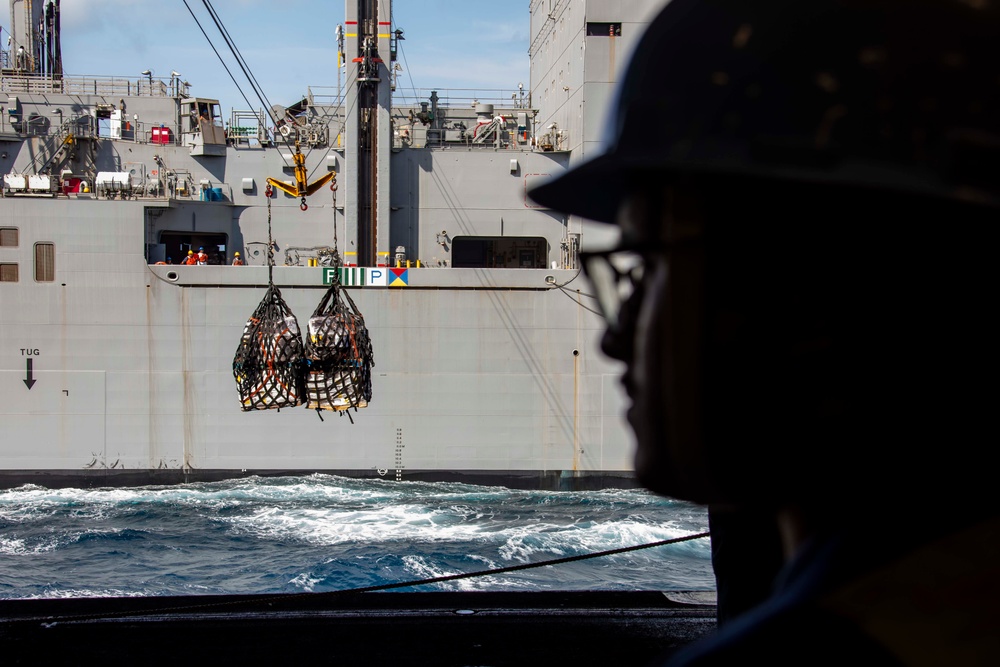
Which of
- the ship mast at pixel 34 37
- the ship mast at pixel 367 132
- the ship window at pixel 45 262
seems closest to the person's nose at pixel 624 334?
the ship mast at pixel 367 132

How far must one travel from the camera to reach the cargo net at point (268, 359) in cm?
798

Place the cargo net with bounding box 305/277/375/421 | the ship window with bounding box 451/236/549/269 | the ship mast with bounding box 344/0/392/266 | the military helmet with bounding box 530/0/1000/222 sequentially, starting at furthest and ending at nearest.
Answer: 1. the ship window with bounding box 451/236/549/269
2. the ship mast with bounding box 344/0/392/266
3. the cargo net with bounding box 305/277/375/421
4. the military helmet with bounding box 530/0/1000/222

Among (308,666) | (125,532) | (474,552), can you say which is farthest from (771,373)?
(125,532)

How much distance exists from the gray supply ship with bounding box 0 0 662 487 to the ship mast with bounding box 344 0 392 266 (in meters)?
0.03

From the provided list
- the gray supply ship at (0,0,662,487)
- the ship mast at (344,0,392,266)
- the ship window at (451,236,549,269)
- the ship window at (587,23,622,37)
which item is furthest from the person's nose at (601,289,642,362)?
the ship window at (587,23,622,37)

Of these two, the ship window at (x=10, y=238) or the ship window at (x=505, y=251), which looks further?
the ship window at (x=505, y=251)

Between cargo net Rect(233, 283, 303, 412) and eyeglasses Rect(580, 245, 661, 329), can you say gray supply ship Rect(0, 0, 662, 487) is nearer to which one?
cargo net Rect(233, 283, 303, 412)

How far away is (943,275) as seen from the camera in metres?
0.64

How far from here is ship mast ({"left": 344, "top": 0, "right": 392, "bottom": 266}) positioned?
15477 mm

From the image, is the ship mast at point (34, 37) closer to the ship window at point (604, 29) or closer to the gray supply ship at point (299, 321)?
the gray supply ship at point (299, 321)

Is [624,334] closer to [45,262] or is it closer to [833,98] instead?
[833,98]

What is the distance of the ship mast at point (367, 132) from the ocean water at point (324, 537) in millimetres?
4136

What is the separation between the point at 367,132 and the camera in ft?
51.9

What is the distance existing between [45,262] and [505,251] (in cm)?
755
